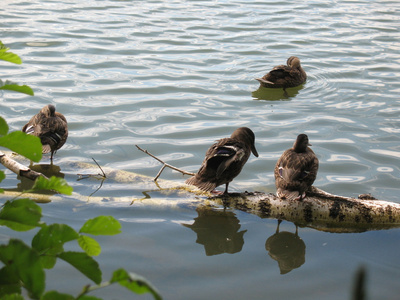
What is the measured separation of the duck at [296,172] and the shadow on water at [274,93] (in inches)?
181

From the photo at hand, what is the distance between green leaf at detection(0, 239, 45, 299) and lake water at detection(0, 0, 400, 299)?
2.37 meters

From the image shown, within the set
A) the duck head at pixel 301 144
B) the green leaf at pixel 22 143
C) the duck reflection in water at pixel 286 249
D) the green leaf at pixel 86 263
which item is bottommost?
the duck reflection in water at pixel 286 249

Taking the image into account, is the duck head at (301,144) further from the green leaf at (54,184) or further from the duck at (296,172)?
the green leaf at (54,184)

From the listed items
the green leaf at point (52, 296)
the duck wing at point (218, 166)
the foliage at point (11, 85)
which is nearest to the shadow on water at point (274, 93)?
the duck wing at point (218, 166)

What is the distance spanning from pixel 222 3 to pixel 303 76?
22.3 ft

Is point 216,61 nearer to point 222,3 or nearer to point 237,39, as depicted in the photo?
point 237,39

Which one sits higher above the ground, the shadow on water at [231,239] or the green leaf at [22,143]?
the green leaf at [22,143]

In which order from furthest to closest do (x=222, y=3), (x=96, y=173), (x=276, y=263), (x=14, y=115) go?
(x=222, y=3) → (x=14, y=115) → (x=96, y=173) → (x=276, y=263)

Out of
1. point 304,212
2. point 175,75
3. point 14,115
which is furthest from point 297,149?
A: point 175,75

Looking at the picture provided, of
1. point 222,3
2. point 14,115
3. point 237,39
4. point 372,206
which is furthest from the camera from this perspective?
point 222,3

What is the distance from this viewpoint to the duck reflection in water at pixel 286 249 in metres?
4.75

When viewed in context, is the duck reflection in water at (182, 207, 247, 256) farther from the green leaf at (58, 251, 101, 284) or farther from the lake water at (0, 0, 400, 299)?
the green leaf at (58, 251, 101, 284)

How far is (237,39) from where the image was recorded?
537 inches

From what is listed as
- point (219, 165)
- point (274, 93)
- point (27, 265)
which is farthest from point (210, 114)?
point (27, 265)
